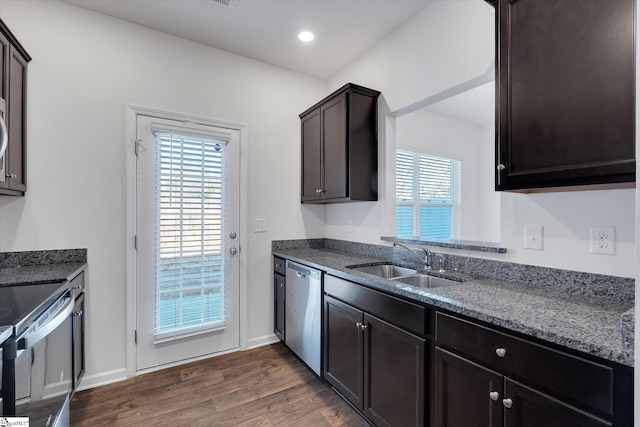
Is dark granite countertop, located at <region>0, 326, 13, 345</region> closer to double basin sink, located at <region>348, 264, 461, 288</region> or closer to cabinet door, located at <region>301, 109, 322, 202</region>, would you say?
double basin sink, located at <region>348, 264, 461, 288</region>

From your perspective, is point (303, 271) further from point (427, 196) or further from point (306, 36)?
point (427, 196)

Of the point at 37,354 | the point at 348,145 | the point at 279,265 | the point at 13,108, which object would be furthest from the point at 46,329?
the point at 348,145

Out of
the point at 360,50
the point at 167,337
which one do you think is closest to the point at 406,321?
the point at 167,337

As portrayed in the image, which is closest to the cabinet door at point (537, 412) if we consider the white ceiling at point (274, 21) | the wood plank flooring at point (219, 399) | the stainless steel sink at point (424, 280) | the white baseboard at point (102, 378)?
the stainless steel sink at point (424, 280)

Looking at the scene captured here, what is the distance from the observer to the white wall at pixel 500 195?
1349mm

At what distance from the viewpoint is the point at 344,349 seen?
198cm

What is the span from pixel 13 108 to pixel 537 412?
3.15m

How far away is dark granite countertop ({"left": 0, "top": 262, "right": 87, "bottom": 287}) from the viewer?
164cm

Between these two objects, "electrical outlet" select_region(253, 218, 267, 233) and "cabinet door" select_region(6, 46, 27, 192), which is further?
"electrical outlet" select_region(253, 218, 267, 233)

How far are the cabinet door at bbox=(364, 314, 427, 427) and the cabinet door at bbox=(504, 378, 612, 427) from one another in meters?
0.39

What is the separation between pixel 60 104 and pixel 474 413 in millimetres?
3184

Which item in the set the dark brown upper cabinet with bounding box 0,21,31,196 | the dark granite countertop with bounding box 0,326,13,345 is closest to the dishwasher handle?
the dark granite countertop with bounding box 0,326,13,345

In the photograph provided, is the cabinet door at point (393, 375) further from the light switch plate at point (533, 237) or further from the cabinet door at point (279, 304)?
the cabinet door at point (279, 304)

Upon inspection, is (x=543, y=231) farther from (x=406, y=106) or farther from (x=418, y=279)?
(x=406, y=106)
